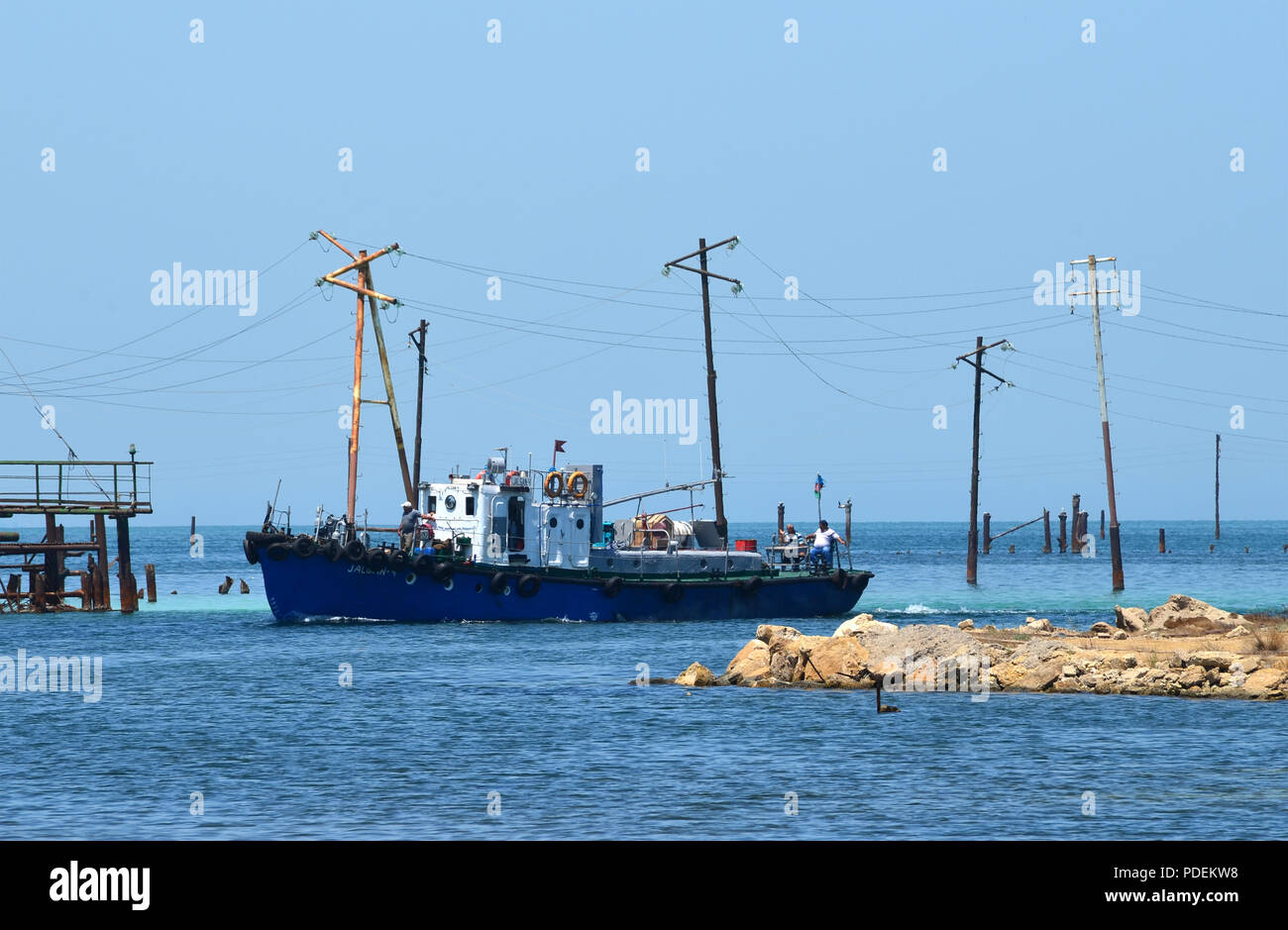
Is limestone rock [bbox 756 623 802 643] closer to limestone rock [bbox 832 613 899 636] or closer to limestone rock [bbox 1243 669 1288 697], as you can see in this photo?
limestone rock [bbox 832 613 899 636]

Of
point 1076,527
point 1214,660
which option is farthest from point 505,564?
point 1076,527

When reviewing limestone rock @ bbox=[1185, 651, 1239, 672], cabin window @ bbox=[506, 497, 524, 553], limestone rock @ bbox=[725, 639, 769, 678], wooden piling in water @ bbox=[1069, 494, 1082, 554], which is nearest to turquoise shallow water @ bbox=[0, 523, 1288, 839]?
limestone rock @ bbox=[1185, 651, 1239, 672]

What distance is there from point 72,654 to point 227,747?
1735cm

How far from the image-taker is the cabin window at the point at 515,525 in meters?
43.2

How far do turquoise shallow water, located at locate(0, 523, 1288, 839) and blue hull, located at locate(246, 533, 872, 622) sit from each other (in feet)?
15.0

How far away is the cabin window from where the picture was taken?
4316 centimetres

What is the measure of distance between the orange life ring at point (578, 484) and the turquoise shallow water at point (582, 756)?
712 centimetres

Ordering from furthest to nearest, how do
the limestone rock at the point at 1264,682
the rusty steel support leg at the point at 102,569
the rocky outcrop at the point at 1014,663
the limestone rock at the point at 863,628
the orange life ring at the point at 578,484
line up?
the rusty steel support leg at the point at 102,569, the orange life ring at the point at 578,484, the limestone rock at the point at 863,628, the rocky outcrop at the point at 1014,663, the limestone rock at the point at 1264,682

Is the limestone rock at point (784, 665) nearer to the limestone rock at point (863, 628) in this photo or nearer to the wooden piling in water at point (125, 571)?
the limestone rock at point (863, 628)

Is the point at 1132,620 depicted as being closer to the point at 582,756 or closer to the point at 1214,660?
the point at 1214,660

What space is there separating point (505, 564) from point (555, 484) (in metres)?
2.66

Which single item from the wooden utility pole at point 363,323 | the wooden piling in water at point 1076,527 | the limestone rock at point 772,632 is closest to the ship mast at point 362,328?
the wooden utility pole at point 363,323
